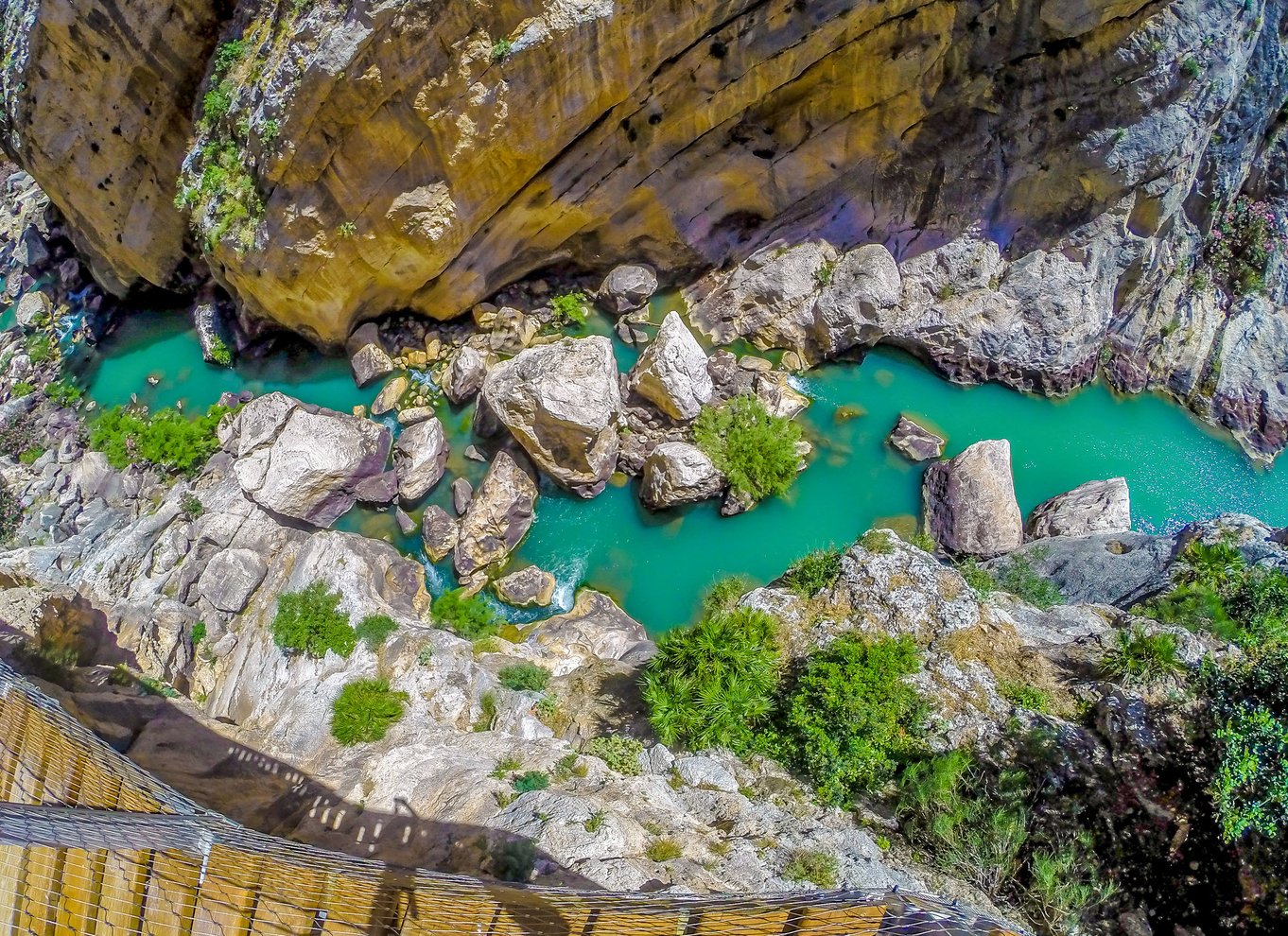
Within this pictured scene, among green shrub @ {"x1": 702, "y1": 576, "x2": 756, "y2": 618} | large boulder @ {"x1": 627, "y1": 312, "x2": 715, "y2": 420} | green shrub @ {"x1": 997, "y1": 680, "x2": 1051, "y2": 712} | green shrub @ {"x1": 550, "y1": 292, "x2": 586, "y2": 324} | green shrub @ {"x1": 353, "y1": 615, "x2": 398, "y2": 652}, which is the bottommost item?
green shrub @ {"x1": 353, "y1": 615, "x2": 398, "y2": 652}

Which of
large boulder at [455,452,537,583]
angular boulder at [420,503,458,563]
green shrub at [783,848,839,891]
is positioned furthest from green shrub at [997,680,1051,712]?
angular boulder at [420,503,458,563]

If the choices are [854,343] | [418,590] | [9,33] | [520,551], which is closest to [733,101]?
[854,343]

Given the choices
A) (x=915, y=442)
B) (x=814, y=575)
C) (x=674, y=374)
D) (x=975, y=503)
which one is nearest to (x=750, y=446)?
(x=674, y=374)

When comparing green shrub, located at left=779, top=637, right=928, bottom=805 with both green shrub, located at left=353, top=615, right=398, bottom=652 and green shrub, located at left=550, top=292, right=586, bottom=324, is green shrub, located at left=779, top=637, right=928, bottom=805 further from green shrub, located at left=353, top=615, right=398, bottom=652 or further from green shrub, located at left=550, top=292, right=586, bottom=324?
green shrub, located at left=550, top=292, right=586, bottom=324

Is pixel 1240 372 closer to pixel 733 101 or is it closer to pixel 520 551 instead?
pixel 733 101

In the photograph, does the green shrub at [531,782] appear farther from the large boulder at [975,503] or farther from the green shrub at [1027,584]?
the large boulder at [975,503]
